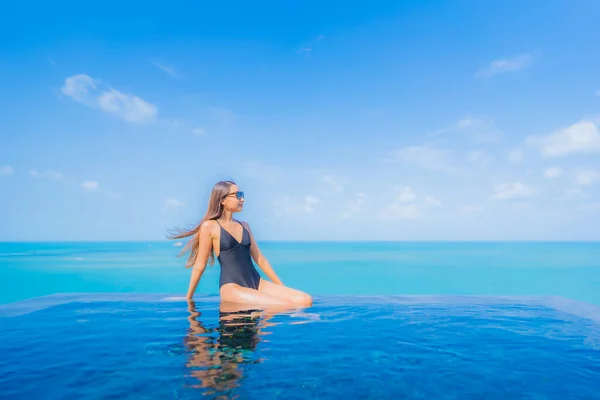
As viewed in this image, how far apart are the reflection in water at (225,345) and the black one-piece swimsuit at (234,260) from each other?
432 mm

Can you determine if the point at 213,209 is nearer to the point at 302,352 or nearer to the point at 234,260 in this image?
the point at 234,260

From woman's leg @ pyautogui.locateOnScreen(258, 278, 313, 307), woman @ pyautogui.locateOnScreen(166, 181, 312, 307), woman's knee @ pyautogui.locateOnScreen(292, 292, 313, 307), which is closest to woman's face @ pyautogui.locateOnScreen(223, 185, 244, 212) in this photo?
woman @ pyautogui.locateOnScreen(166, 181, 312, 307)

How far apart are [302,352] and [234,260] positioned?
2510 millimetres

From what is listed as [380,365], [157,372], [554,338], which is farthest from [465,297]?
[157,372]

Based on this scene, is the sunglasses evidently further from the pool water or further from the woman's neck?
the pool water

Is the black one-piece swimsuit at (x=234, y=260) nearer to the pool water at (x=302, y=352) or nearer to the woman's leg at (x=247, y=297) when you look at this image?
the woman's leg at (x=247, y=297)

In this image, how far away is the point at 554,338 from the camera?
4.36 metres

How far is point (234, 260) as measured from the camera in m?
6.01

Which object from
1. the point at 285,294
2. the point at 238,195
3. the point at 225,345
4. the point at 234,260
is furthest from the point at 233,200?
the point at 225,345

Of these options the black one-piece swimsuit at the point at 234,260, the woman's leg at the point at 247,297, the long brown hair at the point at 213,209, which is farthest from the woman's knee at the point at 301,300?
the long brown hair at the point at 213,209

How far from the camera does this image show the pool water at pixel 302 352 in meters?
2.91

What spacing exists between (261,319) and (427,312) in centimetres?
244

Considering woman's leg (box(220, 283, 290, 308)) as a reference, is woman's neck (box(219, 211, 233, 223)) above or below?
above

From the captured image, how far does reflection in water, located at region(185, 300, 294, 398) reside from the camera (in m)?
3.03
